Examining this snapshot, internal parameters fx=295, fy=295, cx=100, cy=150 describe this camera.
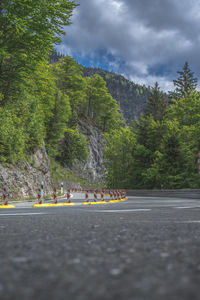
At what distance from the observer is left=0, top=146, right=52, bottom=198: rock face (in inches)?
774

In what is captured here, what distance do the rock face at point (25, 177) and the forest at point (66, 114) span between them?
87cm

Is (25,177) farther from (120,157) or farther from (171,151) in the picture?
(120,157)

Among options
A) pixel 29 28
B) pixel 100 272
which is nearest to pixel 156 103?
pixel 29 28

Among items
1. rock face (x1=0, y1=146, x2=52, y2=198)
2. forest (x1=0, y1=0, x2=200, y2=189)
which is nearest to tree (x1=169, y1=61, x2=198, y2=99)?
forest (x1=0, y1=0, x2=200, y2=189)

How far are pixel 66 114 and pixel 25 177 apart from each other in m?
29.4

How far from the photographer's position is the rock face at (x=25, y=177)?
19.7 m

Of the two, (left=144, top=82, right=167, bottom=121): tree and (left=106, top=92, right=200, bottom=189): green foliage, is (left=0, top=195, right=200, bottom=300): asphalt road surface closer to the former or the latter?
(left=106, top=92, right=200, bottom=189): green foliage

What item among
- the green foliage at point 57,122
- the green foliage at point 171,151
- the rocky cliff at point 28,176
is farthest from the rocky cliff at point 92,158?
the green foliage at point 171,151

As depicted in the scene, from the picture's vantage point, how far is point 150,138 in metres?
43.1

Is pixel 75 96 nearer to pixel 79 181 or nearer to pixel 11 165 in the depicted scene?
pixel 79 181

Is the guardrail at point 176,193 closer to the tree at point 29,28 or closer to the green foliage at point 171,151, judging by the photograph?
the green foliage at point 171,151

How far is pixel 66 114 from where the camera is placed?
50844mm

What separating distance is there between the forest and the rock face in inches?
34.4

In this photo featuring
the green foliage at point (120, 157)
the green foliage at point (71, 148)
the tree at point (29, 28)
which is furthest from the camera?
the green foliage at point (71, 148)
